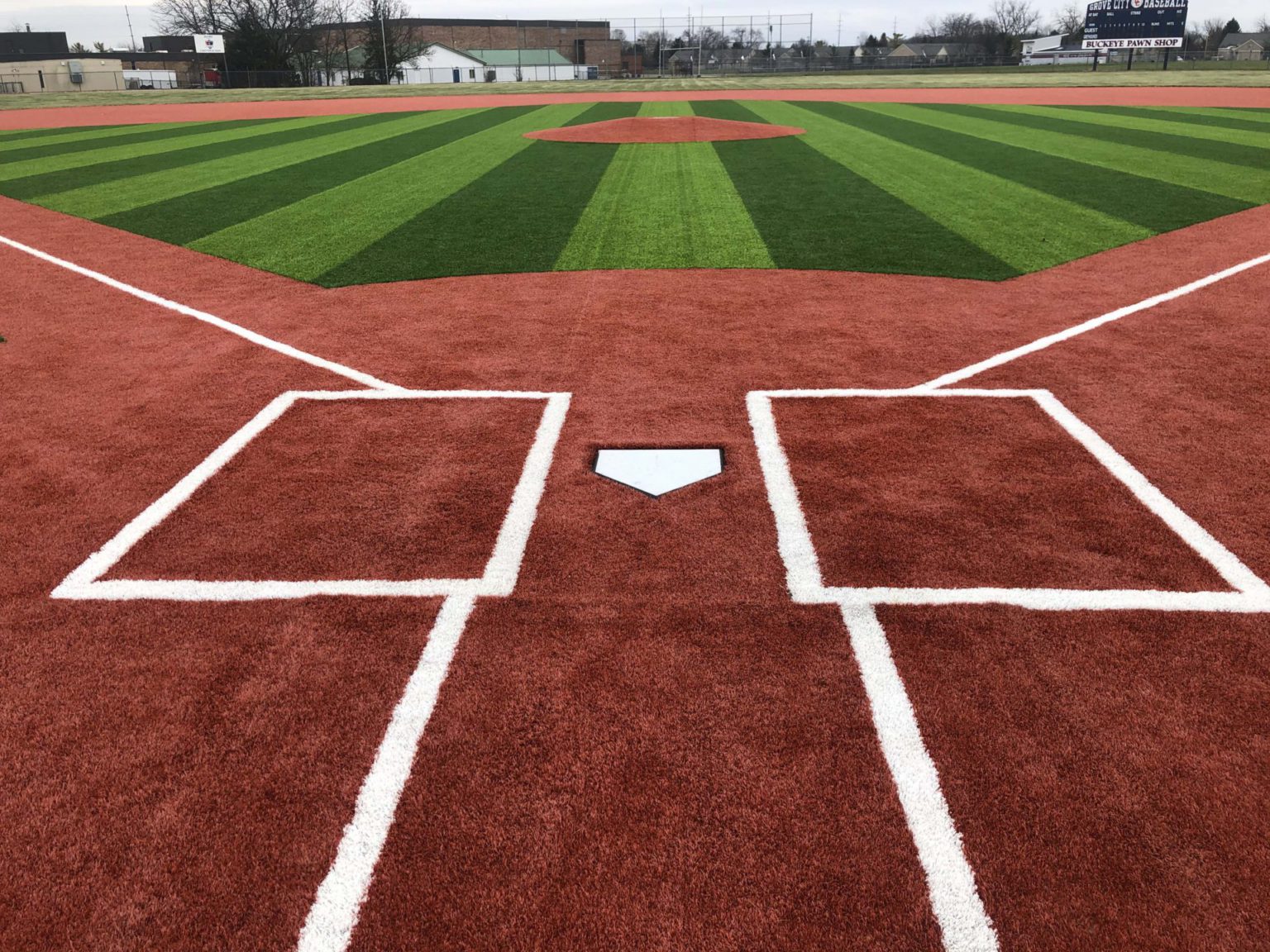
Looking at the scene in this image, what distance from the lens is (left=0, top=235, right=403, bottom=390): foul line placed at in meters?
6.08

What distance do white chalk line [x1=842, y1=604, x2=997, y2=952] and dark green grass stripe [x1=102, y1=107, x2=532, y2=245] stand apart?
1026 cm

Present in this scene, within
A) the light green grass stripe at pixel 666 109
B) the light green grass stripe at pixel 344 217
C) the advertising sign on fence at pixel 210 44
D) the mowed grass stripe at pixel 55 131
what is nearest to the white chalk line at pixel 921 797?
the light green grass stripe at pixel 344 217

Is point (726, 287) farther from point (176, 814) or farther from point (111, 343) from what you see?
point (176, 814)

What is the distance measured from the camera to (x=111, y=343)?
272 inches

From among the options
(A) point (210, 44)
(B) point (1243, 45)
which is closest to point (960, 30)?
(B) point (1243, 45)

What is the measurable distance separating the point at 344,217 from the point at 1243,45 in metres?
118

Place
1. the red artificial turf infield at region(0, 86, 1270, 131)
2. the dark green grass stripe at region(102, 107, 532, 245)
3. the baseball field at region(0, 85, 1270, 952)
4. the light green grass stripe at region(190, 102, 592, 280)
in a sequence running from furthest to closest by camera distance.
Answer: the red artificial turf infield at region(0, 86, 1270, 131)
the dark green grass stripe at region(102, 107, 532, 245)
the light green grass stripe at region(190, 102, 592, 280)
the baseball field at region(0, 85, 1270, 952)

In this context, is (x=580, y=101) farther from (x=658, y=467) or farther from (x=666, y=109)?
(x=658, y=467)

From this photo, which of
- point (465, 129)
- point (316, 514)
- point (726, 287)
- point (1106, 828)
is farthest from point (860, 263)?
point (465, 129)

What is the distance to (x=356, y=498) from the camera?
4395mm

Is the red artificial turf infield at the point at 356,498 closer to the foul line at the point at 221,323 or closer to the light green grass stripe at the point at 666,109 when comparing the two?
the foul line at the point at 221,323

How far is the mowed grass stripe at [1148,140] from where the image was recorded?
49.1 ft

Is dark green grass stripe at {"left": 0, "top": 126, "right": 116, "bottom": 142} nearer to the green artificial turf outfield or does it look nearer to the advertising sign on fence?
the green artificial turf outfield

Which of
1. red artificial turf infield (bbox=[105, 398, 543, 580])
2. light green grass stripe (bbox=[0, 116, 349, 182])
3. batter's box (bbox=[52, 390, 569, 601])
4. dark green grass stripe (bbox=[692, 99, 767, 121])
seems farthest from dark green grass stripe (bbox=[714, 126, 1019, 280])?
light green grass stripe (bbox=[0, 116, 349, 182])
